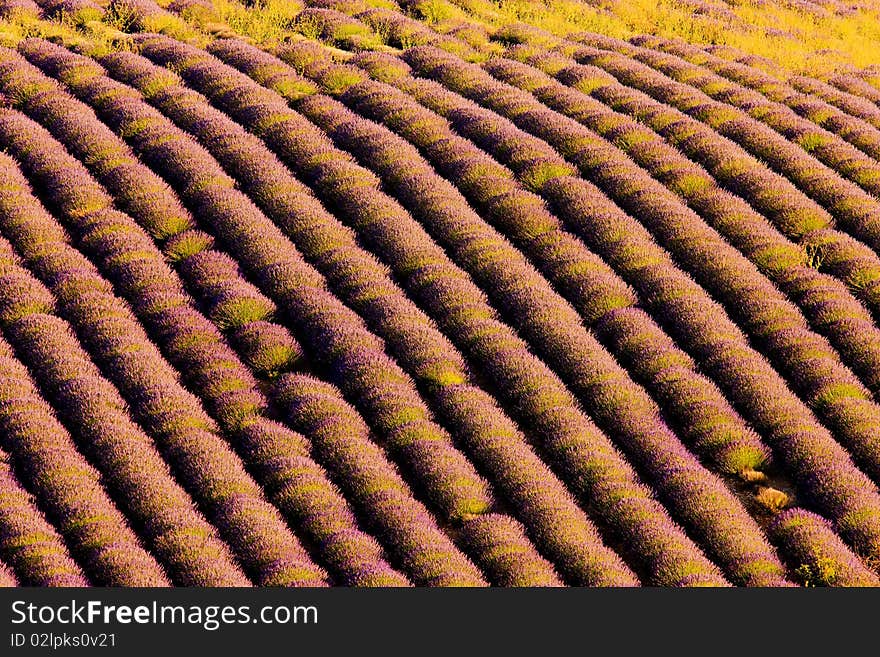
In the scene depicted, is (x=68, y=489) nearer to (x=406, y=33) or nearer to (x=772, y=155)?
(x=772, y=155)

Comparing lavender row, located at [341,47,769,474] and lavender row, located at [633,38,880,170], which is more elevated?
lavender row, located at [633,38,880,170]

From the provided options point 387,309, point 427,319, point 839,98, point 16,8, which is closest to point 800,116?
point 839,98

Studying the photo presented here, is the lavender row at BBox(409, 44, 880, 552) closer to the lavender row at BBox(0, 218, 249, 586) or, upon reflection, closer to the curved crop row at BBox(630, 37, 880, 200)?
the curved crop row at BBox(630, 37, 880, 200)

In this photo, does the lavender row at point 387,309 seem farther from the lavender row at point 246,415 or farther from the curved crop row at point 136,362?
the curved crop row at point 136,362

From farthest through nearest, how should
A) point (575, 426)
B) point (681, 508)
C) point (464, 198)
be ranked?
point (464, 198)
point (575, 426)
point (681, 508)

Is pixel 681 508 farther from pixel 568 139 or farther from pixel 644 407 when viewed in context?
pixel 568 139

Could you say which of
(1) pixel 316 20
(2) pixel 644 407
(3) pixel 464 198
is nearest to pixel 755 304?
(2) pixel 644 407

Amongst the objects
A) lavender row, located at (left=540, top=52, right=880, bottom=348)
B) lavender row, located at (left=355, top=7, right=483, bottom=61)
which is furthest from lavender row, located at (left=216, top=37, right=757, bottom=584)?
lavender row, located at (left=355, top=7, right=483, bottom=61)
